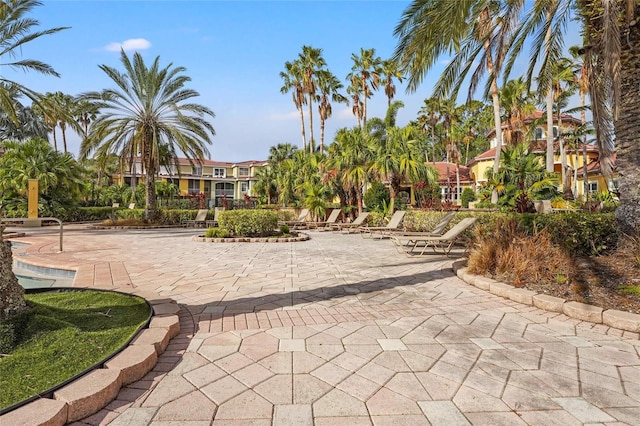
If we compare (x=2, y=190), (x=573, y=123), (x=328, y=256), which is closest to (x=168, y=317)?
(x=328, y=256)

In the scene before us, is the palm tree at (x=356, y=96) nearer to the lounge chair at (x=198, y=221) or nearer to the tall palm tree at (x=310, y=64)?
the tall palm tree at (x=310, y=64)

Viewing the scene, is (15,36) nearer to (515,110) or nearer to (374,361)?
(374,361)

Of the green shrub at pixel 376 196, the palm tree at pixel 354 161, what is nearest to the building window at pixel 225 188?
the green shrub at pixel 376 196

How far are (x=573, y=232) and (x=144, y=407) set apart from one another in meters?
7.54

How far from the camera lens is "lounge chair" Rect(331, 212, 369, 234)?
15.8 m

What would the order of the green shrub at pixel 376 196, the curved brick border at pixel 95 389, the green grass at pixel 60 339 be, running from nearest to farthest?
the curved brick border at pixel 95 389
the green grass at pixel 60 339
the green shrub at pixel 376 196

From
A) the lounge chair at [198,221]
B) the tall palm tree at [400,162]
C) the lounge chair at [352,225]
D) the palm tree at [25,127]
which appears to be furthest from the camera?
the palm tree at [25,127]

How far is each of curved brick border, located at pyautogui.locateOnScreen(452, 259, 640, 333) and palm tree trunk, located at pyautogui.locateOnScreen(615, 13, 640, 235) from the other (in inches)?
108

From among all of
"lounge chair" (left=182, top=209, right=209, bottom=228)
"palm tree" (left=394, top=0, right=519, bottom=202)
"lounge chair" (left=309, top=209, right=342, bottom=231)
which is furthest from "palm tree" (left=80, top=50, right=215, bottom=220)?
"palm tree" (left=394, top=0, right=519, bottom=202)

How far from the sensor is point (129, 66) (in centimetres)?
1730

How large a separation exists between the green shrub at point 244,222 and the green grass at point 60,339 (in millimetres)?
7787

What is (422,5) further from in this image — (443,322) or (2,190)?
(2,190)

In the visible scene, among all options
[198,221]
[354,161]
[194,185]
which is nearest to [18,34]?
[198,221]

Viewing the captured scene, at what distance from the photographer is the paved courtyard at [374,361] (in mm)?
2062
